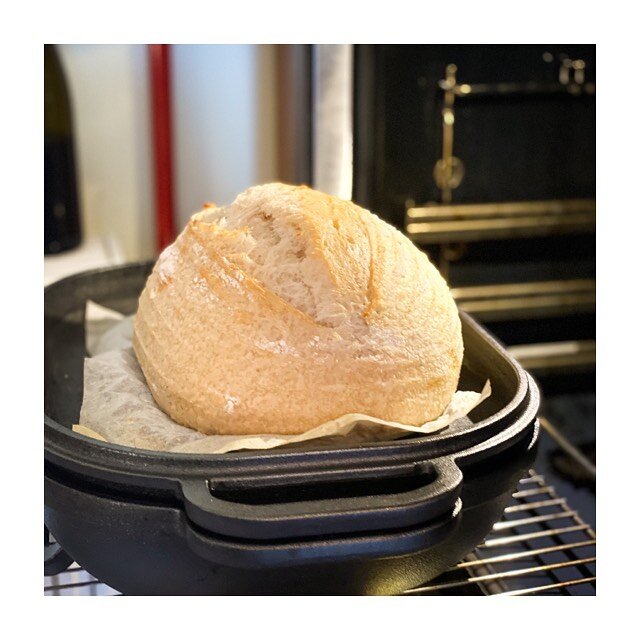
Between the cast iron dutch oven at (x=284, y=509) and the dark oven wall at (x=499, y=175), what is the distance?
778mm

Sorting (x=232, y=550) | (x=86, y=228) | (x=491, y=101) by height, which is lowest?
(x=232, y=550)

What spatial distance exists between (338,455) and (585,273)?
1.09 metres

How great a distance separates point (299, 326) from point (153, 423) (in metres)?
0.15

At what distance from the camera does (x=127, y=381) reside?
0.68 m

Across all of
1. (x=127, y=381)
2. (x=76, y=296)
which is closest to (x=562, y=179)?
(x=76, y=296)

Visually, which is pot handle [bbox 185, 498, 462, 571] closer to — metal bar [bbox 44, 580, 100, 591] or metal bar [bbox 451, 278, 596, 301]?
metal bar [bbox 44, 580, 100, 591]

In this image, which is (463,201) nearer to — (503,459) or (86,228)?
(86,228)

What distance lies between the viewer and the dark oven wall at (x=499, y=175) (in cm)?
127

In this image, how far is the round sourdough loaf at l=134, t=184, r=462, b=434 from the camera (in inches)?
22.5

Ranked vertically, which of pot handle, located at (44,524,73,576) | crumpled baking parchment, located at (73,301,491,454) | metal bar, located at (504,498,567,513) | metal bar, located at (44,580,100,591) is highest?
crumpled baking parchment, located at (73,301,491,454)

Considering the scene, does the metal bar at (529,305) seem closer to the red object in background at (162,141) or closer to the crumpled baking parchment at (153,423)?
the red object in background at (162,141)

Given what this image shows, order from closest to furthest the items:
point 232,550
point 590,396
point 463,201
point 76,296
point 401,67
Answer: point 232,550, point 76,296, point 401,67, point 463,201, point 590,396

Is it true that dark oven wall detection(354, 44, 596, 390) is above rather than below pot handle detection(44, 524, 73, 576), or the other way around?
above

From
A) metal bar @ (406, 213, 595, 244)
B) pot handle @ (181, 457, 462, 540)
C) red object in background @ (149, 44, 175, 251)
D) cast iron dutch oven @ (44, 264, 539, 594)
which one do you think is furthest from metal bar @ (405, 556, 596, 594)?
red object in background @ (149, 44, 175, 251)
